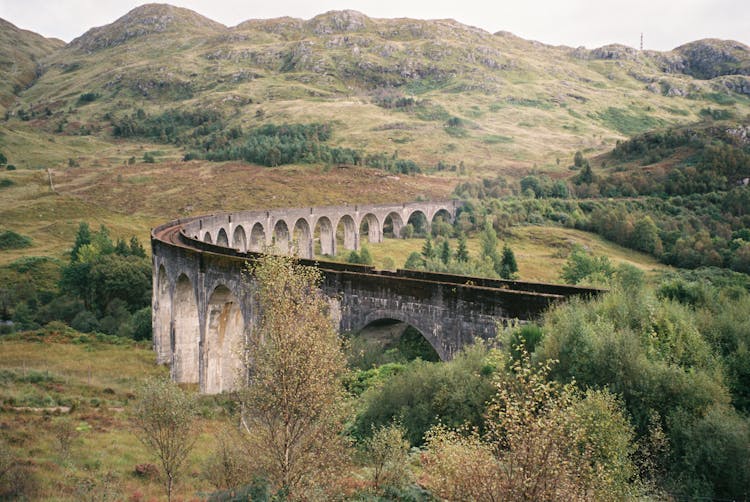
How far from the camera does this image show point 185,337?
34.8 meters

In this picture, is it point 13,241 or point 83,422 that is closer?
point 83,422

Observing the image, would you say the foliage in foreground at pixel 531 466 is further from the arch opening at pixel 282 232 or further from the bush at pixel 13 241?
A: the bush at pixel 13 241

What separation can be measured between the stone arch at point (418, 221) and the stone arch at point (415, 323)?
68279 millimetres

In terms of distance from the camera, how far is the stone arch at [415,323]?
66.0ft

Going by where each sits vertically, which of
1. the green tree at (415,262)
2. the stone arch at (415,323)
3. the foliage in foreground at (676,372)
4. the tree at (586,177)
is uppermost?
the tree at (586,177)

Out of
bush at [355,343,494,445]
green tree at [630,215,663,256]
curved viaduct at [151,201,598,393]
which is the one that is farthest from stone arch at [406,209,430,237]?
bush at [355,343,494,445]

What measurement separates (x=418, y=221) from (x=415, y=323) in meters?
71.6

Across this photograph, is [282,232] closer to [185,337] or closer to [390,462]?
[185,337]

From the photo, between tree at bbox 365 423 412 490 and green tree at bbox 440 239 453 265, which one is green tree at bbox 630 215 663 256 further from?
tree at bbox 365 423 412 490

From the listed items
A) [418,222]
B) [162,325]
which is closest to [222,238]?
[162,325]

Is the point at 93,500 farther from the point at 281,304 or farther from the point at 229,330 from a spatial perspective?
the point at 229,330

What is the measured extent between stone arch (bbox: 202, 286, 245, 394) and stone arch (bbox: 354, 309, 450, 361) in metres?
10.0

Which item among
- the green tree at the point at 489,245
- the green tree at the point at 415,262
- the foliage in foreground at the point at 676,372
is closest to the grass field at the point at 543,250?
the green tree at the point at 489,245

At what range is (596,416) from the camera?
34.2ft
